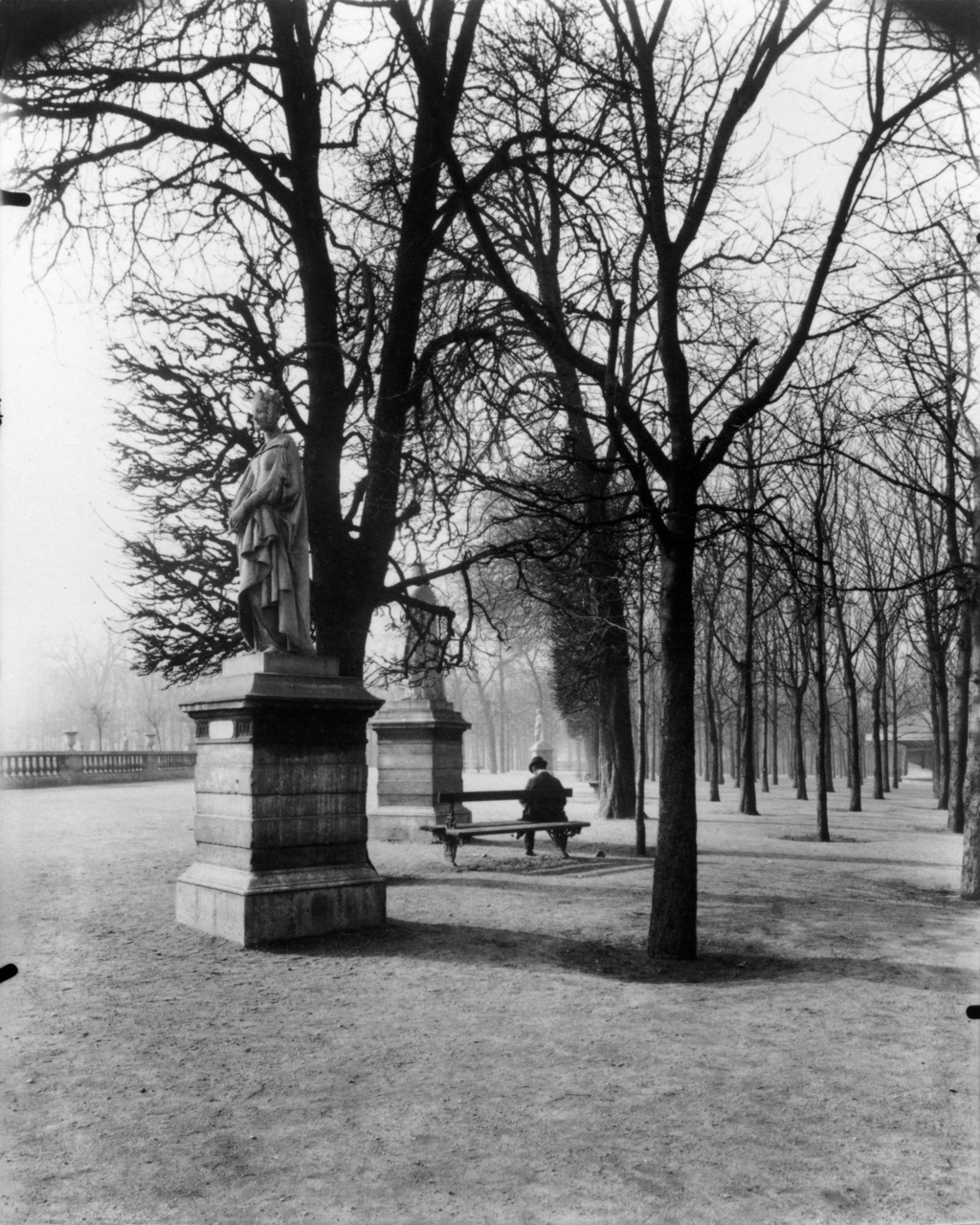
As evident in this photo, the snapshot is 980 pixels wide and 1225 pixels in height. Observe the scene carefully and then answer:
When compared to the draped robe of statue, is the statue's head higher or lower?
higher

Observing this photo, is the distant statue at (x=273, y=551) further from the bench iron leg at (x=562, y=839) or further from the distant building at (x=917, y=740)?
the distant building at (x=917, y=740)

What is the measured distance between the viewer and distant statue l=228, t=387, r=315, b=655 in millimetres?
8555

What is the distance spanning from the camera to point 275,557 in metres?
8.57

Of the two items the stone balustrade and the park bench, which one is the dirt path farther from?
the stone balustrade

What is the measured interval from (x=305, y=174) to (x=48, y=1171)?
418 inches

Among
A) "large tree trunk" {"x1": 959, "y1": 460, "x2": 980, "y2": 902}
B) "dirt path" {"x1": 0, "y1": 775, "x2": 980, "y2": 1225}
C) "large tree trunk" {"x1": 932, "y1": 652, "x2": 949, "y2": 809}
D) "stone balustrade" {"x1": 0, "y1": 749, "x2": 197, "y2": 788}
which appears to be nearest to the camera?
"dirt path" {"x1": 0, "y1": 775, "x2": 980, "y2": 1225}

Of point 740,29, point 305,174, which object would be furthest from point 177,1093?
point 305,174

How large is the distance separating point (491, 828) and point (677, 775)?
6406 mm

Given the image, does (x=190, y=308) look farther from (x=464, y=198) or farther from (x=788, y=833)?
(x=788, y=833)

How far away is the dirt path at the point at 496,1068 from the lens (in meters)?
3.82

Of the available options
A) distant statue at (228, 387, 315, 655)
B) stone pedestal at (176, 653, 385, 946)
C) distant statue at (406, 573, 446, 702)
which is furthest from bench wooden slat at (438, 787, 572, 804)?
distant statue at (228, 387, 315, 655)

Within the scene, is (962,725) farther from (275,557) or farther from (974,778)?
(275,557)

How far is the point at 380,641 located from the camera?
18859 millimetres

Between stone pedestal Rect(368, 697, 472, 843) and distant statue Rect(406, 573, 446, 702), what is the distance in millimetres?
167
